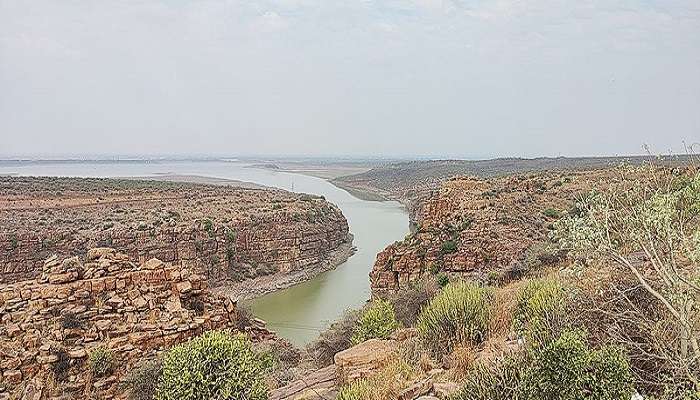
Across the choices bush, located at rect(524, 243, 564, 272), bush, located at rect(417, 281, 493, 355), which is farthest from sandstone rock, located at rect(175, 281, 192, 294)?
bush, located at rect(524, 243, 564, 272)

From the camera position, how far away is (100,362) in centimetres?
1180

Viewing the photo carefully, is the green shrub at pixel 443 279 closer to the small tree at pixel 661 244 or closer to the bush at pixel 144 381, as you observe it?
the bush at pixel 144 381

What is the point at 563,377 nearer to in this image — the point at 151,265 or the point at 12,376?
the point at 12,376

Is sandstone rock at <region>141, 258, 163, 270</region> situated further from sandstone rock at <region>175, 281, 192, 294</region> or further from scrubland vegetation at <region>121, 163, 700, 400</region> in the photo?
scrubland vegetation at <region>121, 163, 700, 400</region>

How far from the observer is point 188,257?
1138 inches

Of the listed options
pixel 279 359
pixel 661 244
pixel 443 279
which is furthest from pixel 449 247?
pixel 661 244

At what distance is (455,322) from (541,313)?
49.2 inches

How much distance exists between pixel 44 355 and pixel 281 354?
510 centimetres

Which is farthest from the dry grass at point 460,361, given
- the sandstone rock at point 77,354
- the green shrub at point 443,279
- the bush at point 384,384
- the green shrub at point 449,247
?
the green shrub at point 449,247

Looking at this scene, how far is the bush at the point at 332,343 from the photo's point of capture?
36.0ft

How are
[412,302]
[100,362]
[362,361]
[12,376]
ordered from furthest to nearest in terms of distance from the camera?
[412,302], [100,362], [12,376], [362,361]

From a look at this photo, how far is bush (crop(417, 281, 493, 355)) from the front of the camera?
7148 mm

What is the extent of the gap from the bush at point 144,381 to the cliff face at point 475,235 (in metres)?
9.84

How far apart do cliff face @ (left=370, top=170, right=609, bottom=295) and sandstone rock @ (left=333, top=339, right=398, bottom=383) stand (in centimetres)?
967
